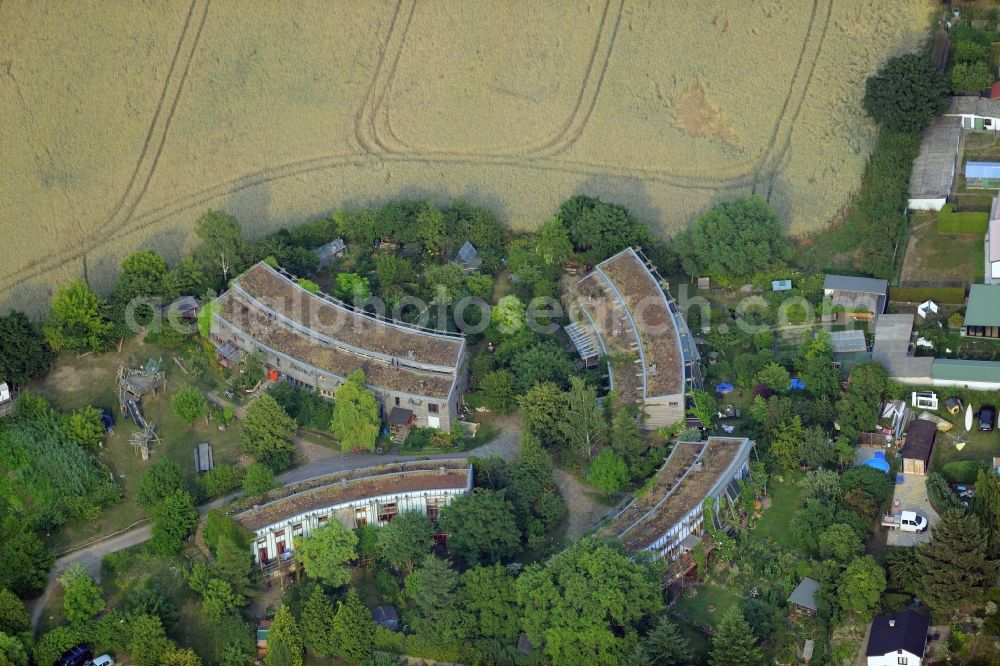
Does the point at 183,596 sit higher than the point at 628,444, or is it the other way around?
the point at 628,444

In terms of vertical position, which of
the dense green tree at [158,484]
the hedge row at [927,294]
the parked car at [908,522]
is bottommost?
the parked car at [908,522]

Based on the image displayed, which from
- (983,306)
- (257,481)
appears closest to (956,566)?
(983,306)

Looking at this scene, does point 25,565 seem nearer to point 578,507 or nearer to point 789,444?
point 578,507

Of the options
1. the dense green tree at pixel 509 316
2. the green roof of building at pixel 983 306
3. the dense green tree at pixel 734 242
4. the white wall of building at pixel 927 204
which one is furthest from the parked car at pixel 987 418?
the dense green tree at pixel 509 316

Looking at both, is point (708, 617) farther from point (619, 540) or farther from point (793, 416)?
point (793, 416)

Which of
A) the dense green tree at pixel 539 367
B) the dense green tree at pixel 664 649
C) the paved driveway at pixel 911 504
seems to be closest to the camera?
the dense green tree at pixel 664 649

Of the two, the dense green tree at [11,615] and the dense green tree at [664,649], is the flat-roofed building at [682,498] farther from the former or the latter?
the dense green tree at [11,615]

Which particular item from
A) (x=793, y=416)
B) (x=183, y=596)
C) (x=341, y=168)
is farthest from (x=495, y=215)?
(x=183, y=596)
